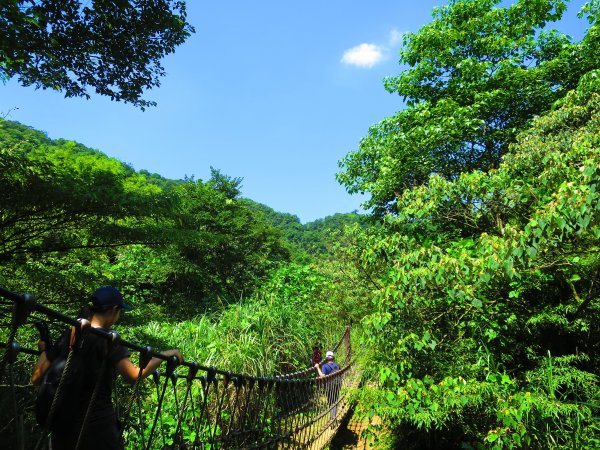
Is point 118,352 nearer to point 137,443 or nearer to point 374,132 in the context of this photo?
point 137,443

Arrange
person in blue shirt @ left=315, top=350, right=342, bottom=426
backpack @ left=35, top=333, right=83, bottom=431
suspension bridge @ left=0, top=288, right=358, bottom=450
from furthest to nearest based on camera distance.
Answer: person in blue shirt @ left=315, top=350, right=342, bottom=426
suspension bridge @ left=0, top=288, right=358, bottom=450
backpack @ left=35, top=333, right=83, bottom=431

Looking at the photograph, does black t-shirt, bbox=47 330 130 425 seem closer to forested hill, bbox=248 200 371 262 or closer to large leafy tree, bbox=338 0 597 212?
large leafy tree, bbox=338 0 597 212

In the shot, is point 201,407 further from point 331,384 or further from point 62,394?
point 331,384

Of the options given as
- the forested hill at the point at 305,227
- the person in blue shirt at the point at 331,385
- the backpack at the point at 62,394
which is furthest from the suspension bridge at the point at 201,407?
the forested hill at the point at 305,227

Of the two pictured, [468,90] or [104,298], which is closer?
[104,298]

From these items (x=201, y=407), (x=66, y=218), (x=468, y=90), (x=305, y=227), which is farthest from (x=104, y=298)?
(x=305, y=227)

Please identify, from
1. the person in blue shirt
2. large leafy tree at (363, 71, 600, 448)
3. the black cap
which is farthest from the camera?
the person in blue shirt

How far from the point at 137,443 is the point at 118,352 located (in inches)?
90.1

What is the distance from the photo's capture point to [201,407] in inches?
93.9

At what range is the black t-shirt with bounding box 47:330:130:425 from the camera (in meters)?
1.20

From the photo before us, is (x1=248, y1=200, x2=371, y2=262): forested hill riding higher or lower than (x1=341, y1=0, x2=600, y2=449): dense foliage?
higher

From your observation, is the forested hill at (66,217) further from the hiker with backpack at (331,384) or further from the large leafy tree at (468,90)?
the large leafy tree at (468,90)

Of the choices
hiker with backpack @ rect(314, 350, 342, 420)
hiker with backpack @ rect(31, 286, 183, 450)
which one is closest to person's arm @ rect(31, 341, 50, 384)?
hiker with backpack @ rect(31, 286, 183, 450)

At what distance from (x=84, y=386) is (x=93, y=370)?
0.19 feet
